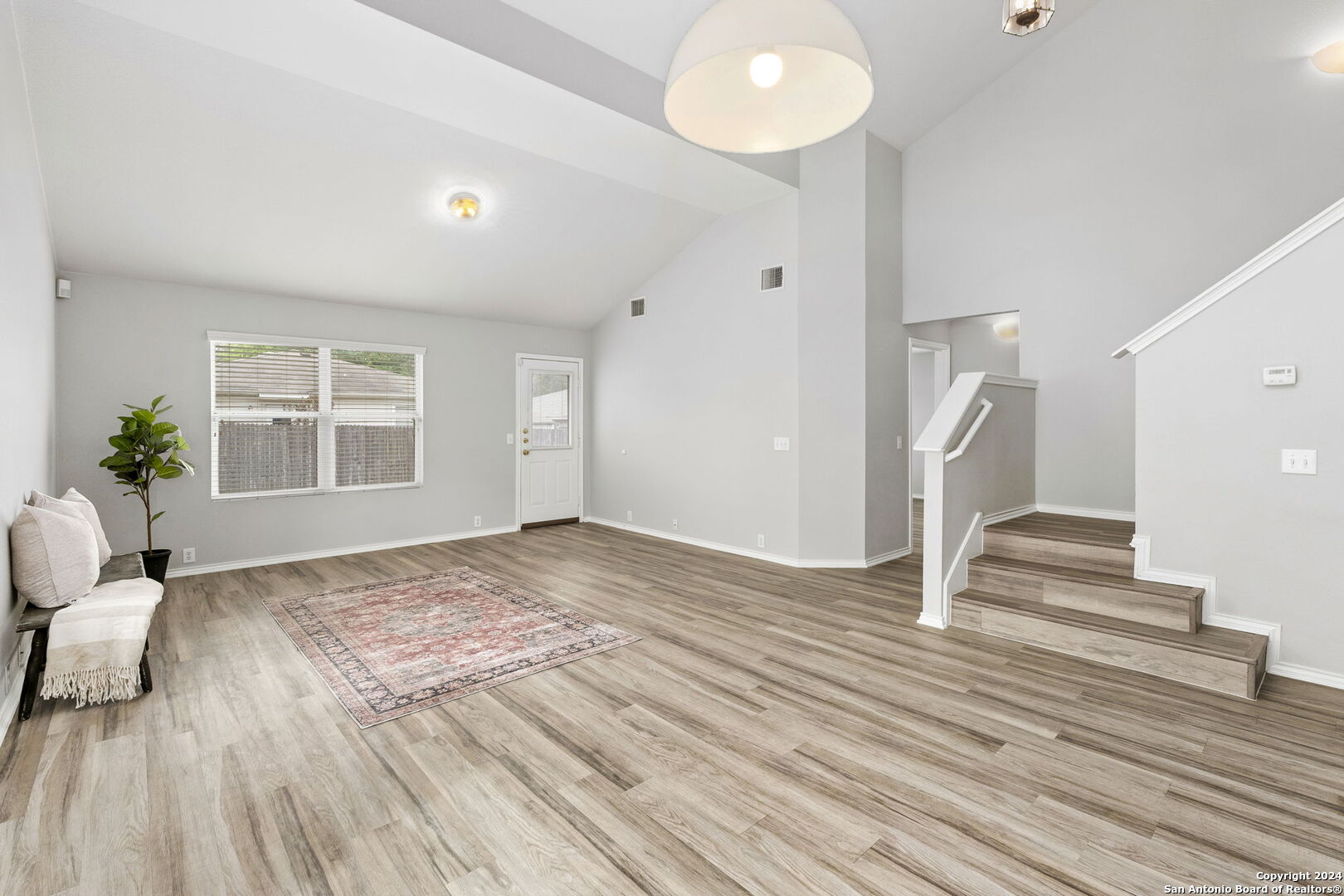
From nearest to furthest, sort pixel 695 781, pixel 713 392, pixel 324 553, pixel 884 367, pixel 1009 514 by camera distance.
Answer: pixel 695 781, pixel 1009 514, pixel 884 367, pixel 324 553, pixel 713 392

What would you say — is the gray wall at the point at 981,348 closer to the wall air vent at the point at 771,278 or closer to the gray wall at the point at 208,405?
the wall air vent at the point at 771,278

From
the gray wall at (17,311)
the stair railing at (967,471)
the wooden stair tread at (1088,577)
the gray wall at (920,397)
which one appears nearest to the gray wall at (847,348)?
the stair railing at (967,471)

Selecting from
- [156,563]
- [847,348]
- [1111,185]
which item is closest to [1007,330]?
[1111,185]

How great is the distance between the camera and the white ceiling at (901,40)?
3.70 meters

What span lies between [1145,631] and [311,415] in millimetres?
6653

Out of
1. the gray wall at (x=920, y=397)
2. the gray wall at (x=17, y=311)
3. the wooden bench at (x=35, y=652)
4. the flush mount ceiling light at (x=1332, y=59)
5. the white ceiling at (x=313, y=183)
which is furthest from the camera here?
the gray wall at (x=920, y=397)

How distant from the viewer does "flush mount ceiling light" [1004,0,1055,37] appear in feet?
6.30

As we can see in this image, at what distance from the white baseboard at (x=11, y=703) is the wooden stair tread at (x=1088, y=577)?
5.07m

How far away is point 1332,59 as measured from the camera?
3.89 metres

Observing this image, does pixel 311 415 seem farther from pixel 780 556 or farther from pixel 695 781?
pixel 695 781

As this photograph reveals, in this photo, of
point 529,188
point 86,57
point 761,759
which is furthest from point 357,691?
point 529,188

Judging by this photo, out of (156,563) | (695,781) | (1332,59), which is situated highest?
(1332,59)

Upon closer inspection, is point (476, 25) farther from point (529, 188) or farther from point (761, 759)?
point (761, 759)

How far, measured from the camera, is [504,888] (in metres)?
1.71
